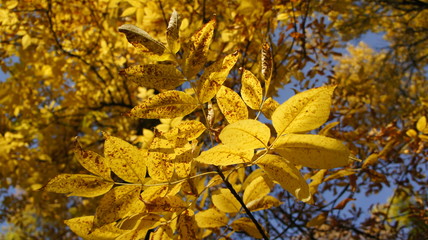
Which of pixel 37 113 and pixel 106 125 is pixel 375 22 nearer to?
pixel 106 125

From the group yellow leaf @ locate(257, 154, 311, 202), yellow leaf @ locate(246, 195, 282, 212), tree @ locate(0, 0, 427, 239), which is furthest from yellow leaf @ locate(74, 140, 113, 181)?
yellow leaf @ locate(246, 195, 282, 212)

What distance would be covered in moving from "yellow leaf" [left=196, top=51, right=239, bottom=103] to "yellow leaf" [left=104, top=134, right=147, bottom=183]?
176mm

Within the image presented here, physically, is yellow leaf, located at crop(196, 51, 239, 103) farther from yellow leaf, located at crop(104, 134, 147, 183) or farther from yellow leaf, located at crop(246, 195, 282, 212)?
yellow leaf, located at crop(246, 195, 282, 212)

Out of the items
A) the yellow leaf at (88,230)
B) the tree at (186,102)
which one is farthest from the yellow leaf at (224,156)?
the yellow leaf at (88,230)

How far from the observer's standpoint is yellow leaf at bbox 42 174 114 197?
58 centimetres

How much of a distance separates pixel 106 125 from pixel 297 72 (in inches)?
93.9

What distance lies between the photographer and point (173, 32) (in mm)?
625

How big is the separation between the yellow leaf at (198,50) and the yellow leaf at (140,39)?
0.06m

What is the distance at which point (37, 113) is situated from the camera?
3121 millimetres

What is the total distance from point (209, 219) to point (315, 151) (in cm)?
51

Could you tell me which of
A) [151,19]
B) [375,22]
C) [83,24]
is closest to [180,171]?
[151,19]

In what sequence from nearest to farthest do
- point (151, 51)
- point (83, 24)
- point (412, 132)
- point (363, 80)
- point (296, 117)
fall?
point (296, 117)
point (151, 51)
point (412, 132)
point (363, 80)
point (83, 24)

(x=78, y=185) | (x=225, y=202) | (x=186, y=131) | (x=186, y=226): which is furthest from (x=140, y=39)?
(x=225, y=202)

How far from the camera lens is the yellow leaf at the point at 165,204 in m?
0.61
